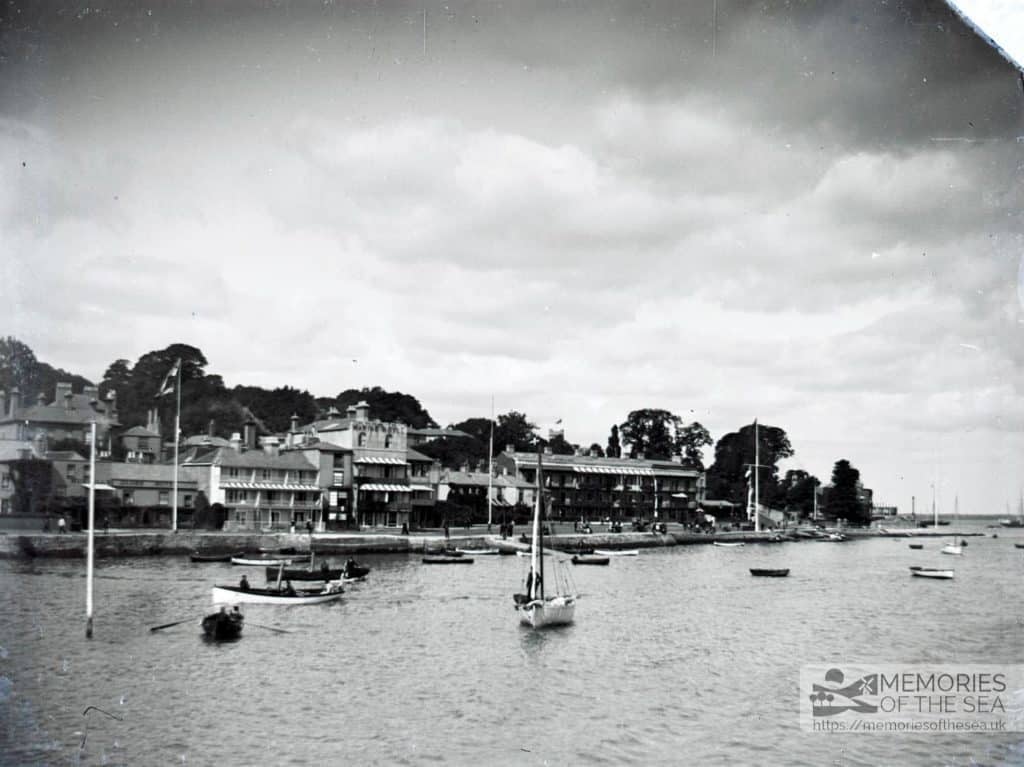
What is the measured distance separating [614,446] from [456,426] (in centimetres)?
2352

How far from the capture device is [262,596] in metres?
44.5

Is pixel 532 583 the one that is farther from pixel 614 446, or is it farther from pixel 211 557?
pixel 614 446

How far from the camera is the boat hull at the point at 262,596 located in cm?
4362

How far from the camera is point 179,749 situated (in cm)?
2325

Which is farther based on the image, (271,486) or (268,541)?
(271,486)

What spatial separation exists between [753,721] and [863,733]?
2.85 metres

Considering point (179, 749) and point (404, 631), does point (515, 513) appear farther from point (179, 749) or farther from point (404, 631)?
point (179, 749)

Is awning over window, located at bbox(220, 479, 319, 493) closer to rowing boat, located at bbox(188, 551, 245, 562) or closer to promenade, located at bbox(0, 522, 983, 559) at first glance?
promenade, located at bbox(0, 522, 983, 559)

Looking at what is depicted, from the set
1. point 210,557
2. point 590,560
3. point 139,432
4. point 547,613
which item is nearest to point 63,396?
point 139,432

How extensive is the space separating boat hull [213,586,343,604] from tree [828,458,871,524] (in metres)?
116

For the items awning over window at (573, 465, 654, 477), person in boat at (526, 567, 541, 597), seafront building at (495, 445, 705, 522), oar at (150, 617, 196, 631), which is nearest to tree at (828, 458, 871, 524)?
seafront building at (495, 445, 705, 522)

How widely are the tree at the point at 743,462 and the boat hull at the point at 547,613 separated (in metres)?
103

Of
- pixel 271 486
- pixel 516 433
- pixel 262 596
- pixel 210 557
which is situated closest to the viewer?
pixel 262 596

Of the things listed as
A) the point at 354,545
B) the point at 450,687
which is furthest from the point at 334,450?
the point at 450,687
